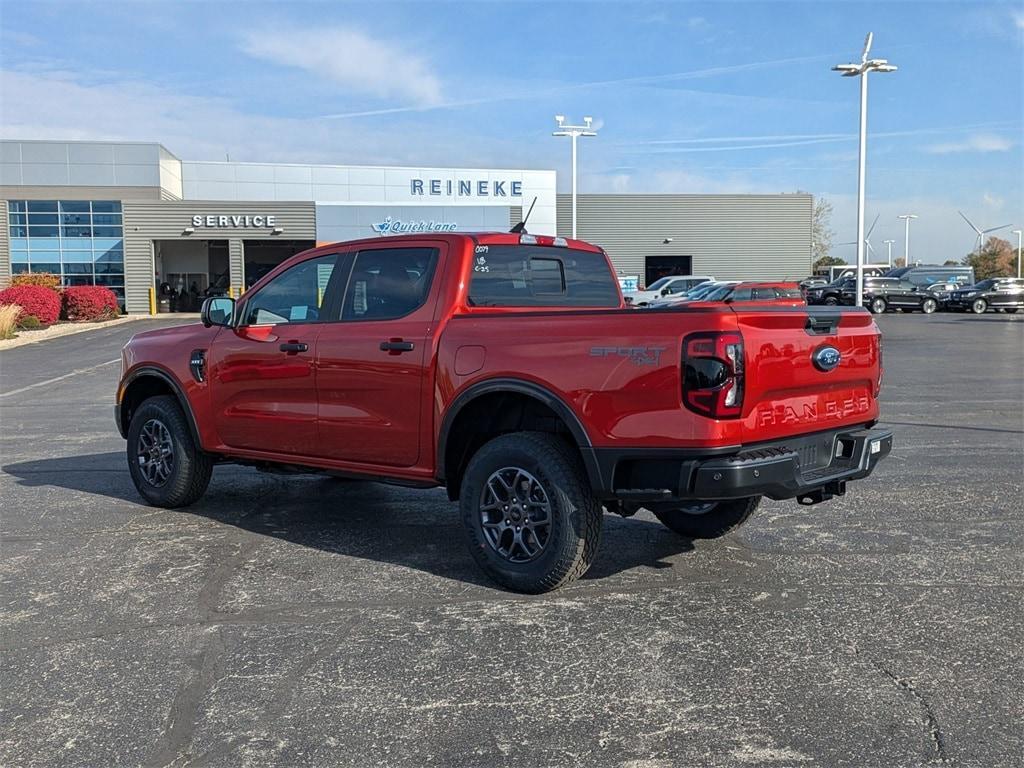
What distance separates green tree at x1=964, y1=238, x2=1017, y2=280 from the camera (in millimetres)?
95312

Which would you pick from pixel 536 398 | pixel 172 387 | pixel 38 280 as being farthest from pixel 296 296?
pixel 38 280

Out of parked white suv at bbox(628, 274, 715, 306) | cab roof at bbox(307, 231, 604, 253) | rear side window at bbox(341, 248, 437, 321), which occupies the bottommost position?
rear side window at bbox(341, 248, 437, 321)

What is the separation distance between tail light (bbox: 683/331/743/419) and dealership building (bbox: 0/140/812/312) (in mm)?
35145

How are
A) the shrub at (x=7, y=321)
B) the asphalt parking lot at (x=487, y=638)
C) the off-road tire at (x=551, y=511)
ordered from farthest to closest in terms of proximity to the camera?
the shrub at (x=7, y=321), the off-road tire at (x=551, y=511), the asphalt parking lot at (x=487, y=638)

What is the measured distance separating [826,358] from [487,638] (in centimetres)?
215

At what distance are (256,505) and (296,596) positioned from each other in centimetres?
Answer: 232

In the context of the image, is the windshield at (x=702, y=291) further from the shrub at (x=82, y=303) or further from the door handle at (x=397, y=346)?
the door handle at (x=397, y=346)

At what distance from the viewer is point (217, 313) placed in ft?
21.4

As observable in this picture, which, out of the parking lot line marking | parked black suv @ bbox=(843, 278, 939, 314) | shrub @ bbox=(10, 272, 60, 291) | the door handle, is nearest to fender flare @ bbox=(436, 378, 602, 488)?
the door handle

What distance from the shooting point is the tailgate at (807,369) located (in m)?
4.35

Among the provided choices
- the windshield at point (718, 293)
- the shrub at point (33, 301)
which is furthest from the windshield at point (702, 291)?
the shrub at point (33, 301)

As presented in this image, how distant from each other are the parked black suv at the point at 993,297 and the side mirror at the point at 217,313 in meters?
44.9

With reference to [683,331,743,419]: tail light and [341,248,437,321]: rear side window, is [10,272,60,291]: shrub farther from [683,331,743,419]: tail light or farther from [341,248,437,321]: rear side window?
[683,331,743,419]: tail light

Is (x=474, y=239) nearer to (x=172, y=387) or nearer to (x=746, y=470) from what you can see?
(x=746, y=470)
